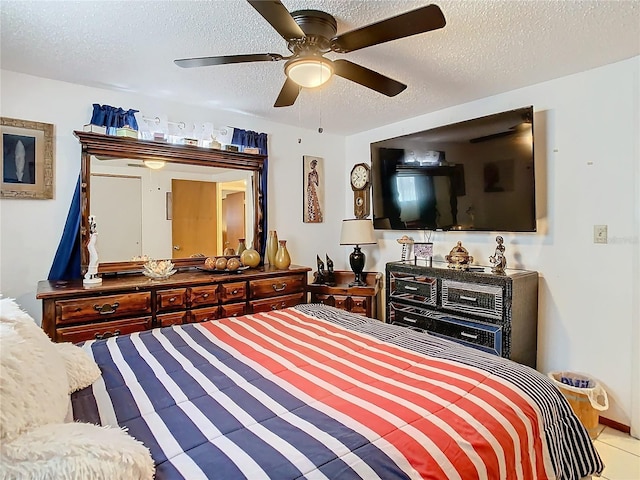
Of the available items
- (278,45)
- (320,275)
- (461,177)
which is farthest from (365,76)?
(320,275)

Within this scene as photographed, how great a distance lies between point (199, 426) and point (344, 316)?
1284 millimetres

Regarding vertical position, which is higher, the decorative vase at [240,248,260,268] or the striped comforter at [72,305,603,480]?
the decorative vase at [240,248,260,268]

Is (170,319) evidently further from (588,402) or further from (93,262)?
(588,402)

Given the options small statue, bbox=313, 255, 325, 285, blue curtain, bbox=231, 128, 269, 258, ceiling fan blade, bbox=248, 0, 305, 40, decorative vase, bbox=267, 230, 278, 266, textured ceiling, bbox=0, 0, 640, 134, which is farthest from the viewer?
small statue, bbox=313, 255, 325, 285

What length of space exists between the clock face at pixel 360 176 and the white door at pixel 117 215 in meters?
2.32

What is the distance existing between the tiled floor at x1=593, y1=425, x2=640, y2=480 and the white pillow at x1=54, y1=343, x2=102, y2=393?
2.54 meters

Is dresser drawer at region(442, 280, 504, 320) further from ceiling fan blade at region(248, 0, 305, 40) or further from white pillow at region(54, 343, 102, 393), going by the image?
white pillow at region(54, 343, 102, 393)

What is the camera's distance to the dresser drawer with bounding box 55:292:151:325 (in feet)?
7.60

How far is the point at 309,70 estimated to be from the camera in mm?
1896

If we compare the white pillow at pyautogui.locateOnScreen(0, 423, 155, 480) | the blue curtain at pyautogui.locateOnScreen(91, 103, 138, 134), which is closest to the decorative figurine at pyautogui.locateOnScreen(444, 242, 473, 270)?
the white pillow at pyautogui.locateOnScreen(0, 423, 155, 480)

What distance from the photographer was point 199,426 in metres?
1.02

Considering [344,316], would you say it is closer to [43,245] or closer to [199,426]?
[199,426]

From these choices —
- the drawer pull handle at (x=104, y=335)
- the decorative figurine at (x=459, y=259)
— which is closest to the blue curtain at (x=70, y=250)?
the drawer pull handle at (x=104, y=335)

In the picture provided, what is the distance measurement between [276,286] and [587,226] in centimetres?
243
